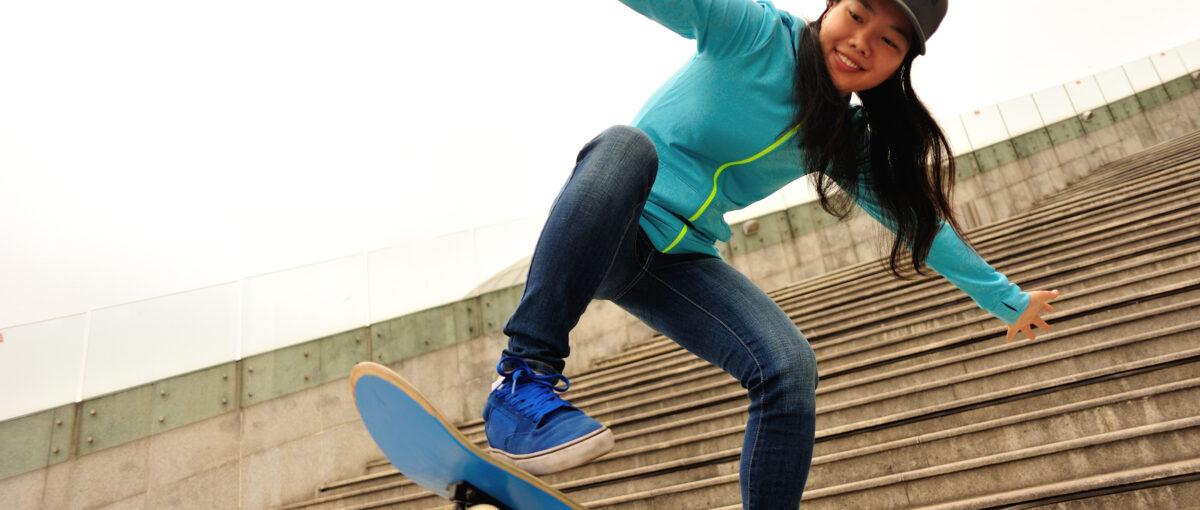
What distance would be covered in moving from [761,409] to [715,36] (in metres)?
0.86

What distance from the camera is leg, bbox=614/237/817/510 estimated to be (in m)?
1.44

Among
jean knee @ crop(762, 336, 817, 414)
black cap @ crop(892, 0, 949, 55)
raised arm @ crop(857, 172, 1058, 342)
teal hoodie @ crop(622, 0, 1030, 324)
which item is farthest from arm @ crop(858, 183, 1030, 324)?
jean knee @ crop(762, 336, 817, 414)

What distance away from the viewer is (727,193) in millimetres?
1574

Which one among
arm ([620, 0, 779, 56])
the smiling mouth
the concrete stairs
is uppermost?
arm ([620, 0, 779, 56])

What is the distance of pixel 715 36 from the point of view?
4.42 feet

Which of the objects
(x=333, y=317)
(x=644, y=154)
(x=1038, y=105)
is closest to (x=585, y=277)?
(x=644, y=154)

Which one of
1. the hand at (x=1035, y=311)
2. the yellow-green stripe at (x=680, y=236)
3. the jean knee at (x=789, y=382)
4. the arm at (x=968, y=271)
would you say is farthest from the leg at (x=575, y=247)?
the hand at (x=1035, y=311)

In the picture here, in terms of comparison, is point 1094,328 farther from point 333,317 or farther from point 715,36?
point 333,317

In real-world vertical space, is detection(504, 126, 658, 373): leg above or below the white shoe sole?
above

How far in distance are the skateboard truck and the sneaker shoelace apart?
0.90 feet


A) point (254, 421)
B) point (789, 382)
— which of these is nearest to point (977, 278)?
point (789, 382)

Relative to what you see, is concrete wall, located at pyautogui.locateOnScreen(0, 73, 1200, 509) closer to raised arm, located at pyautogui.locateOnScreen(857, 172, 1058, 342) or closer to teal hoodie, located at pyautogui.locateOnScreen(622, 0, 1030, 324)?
teal hoodie, located at pyautogui.locateOnScreen(622, 0, 1030, 324)

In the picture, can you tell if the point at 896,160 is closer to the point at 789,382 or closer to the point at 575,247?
the point at 789,382

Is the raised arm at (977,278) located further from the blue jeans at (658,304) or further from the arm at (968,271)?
the blue jeans at (658,304)
